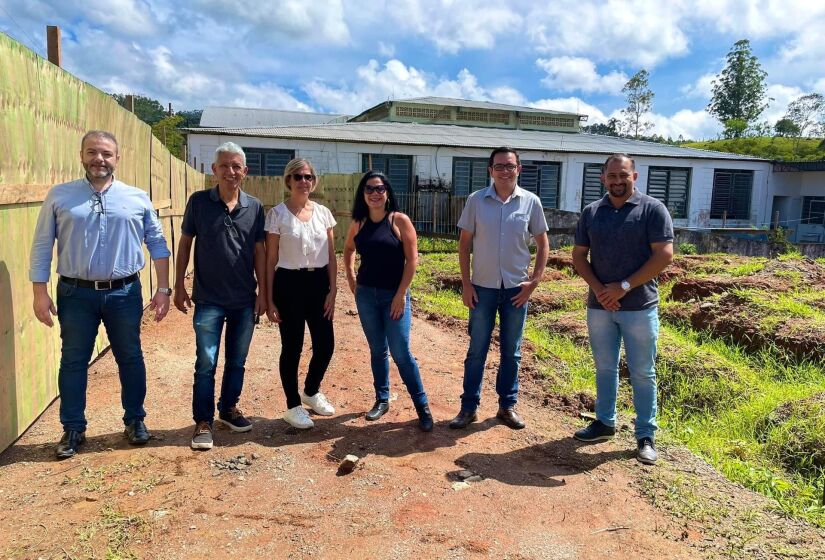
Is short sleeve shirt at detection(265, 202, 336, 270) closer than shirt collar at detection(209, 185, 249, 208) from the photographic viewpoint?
No

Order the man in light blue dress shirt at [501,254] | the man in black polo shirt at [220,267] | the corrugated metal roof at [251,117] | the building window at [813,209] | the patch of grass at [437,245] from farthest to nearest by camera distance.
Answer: the corrugated metal roof at [251,117] → the building window at [813,209] → the patch of grass at [437,245] → the man in light blue dress shirt at [501,254] → the man in black polo shirt at [220,267]

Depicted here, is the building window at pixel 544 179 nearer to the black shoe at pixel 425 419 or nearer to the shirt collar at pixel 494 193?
the shirt collar at pixel 494 193

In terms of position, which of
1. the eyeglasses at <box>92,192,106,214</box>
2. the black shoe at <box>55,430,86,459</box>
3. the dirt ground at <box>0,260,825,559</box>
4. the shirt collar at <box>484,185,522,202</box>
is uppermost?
the shirt collar at <box>484,185,522,202</box>

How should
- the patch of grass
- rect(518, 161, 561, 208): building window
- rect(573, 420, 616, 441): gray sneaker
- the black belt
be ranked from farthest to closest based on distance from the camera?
1. rect(518, 161, 561, 208): building window
2. the patch of grass
3. rect(573, 420, 616, 441): gray sneaker
4. the black belt

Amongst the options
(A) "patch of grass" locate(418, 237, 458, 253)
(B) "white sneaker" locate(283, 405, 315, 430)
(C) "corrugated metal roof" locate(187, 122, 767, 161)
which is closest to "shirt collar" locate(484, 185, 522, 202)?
(B) "white sneaker" locate(283, 405, 315, 430)

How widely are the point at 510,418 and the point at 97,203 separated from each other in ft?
9.72

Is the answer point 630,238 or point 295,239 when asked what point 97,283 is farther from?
point 630,238

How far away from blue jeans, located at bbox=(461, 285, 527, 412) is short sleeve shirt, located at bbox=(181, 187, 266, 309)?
154 centimetres

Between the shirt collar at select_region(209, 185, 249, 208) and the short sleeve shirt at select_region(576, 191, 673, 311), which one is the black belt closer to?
the shirt collar at select_region(209, 185, 249, 208)

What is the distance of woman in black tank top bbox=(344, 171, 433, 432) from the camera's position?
145 inches

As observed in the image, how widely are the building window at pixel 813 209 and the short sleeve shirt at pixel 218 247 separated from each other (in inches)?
1036

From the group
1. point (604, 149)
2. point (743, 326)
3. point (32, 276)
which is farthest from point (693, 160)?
point (32, 276)

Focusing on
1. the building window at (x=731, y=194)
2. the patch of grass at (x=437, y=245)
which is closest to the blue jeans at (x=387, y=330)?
the patch of grass at (x=437, y=245)

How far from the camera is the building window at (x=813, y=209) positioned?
926 inches
